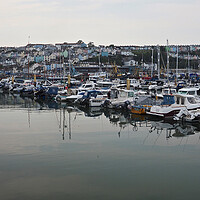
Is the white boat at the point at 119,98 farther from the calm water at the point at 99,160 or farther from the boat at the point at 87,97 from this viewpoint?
the calm water at the point at 99,160

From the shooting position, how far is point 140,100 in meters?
27.8

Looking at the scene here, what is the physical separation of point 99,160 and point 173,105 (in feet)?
35.6

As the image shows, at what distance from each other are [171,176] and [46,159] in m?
5.05

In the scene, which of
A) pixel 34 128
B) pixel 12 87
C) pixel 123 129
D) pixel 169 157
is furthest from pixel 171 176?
pixel 12 87

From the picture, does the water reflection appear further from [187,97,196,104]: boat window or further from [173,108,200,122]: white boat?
[187,97,196,104]: boat window

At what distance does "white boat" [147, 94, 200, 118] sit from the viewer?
76.7 ft

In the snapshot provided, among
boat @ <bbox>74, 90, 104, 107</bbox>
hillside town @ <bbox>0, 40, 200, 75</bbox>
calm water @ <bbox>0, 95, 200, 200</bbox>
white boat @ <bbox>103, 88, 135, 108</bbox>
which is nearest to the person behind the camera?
calm water @ <bbox>0, 95, 200, 200</bbox>

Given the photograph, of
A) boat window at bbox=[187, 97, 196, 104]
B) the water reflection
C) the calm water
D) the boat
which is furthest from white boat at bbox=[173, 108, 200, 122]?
the boat

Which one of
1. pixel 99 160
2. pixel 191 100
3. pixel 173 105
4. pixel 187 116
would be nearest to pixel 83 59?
pixel 191 100

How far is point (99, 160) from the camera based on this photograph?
14328 millimetres

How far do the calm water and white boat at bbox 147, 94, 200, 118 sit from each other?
1.07 m

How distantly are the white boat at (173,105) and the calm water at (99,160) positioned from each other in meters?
1.07

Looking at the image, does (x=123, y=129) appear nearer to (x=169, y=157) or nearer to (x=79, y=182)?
(x=169, y=157)

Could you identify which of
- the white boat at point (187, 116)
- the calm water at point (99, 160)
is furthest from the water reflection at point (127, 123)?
the white boat at point (187, 116)
